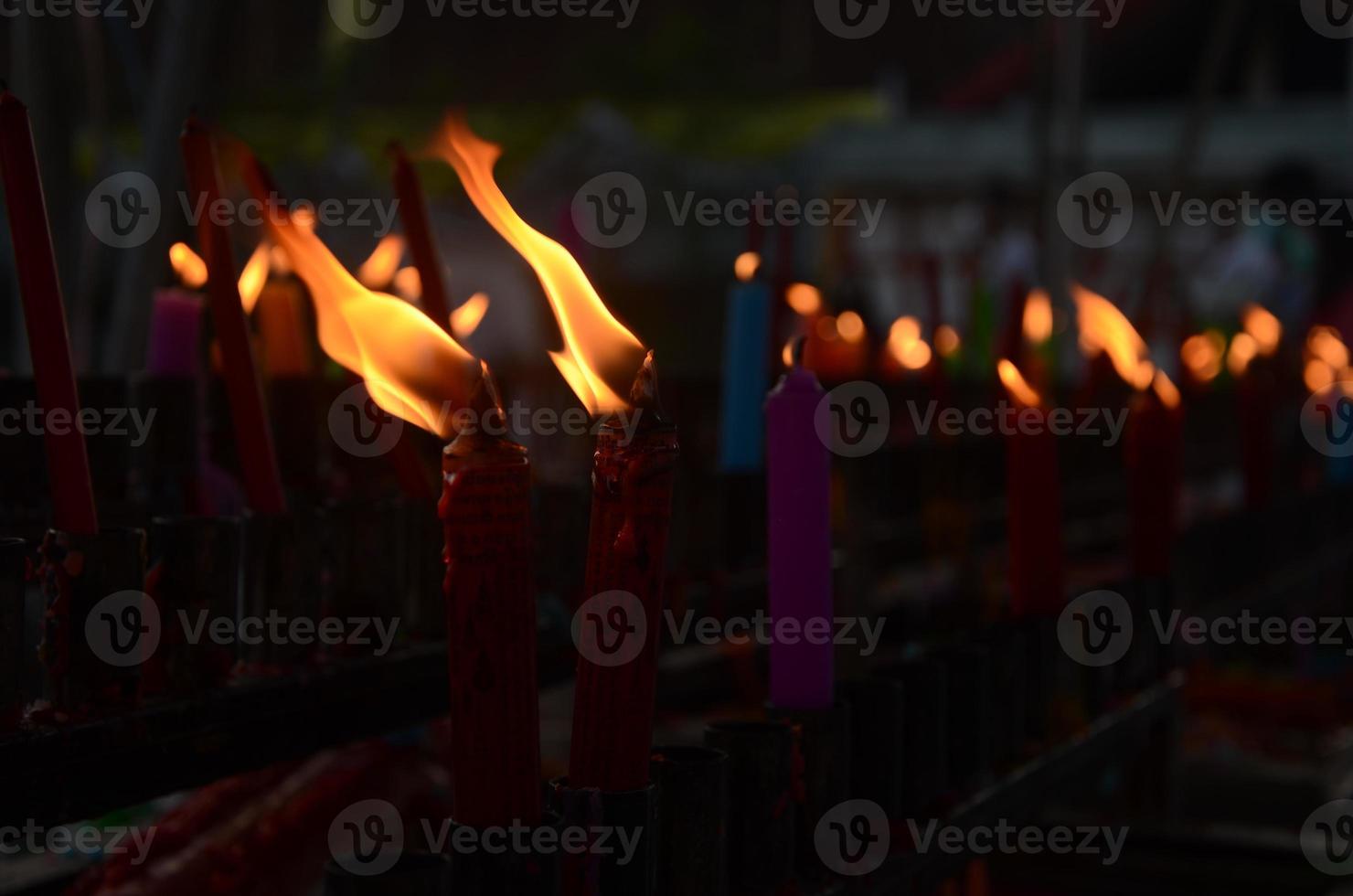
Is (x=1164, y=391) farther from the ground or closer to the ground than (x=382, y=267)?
closer to the ground

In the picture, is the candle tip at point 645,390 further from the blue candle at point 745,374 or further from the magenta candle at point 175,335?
the blue candle at point 745,374

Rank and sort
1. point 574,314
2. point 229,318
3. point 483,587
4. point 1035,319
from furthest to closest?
point 1035,319 → point 229,318 → point 574,314 → point 483,587

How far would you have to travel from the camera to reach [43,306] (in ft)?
2.25

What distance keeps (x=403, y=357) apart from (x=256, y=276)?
0.63 m

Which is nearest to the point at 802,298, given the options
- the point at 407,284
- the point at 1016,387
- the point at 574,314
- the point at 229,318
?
the point at 407,284

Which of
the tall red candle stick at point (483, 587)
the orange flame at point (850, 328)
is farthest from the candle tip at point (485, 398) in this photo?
the orange flame at point (850, 328)

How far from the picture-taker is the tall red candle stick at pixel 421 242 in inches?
39.1

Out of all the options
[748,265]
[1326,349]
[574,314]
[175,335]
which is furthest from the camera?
[1326,349]

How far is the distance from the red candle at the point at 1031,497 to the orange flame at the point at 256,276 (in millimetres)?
606

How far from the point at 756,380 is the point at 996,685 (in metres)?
0.60

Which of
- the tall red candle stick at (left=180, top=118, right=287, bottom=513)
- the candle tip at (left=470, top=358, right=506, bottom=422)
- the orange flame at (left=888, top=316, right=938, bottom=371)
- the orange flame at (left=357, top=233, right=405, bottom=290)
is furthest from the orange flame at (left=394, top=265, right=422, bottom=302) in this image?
the orange flame at (left=888, top=316, right=938, bottom=371)

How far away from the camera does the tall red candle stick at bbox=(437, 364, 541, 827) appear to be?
1.70 ft

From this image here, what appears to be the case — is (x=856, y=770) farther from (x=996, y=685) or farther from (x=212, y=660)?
(x=212, y=660)

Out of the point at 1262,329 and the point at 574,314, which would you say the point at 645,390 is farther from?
the point at 1262,329
